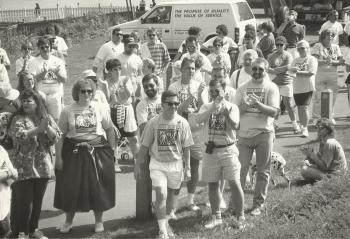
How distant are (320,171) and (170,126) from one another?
2830 mm

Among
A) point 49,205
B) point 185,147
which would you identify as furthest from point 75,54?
point 185,147

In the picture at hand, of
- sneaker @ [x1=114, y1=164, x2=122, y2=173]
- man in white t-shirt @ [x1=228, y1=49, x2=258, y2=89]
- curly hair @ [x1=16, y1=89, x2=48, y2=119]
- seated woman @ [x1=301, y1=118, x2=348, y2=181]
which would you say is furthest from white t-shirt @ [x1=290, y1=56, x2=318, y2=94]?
curly hair @ [x1=16, y1=89, x2=48, y2=119]

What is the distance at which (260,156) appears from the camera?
7.41 metres

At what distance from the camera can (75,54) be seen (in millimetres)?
23625

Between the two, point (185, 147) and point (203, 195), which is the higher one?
point (185, 147)

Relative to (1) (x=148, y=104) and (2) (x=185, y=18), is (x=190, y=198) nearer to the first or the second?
(1) (x=148, y=104)

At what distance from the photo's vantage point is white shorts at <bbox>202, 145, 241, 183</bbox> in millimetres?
6926

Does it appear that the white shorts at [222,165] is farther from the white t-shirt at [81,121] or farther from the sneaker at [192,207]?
the white t-shirt at [81,121]

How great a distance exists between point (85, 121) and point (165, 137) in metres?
0.94

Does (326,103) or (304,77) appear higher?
(304,77)

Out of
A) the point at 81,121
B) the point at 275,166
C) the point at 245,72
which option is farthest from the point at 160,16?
the point at 81,121

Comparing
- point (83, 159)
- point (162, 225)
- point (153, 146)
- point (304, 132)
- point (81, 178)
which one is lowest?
point (304, 132)

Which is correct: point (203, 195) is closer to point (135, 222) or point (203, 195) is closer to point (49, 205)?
point (135, 222)

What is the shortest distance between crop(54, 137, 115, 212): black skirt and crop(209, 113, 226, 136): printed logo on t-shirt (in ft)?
4.29
